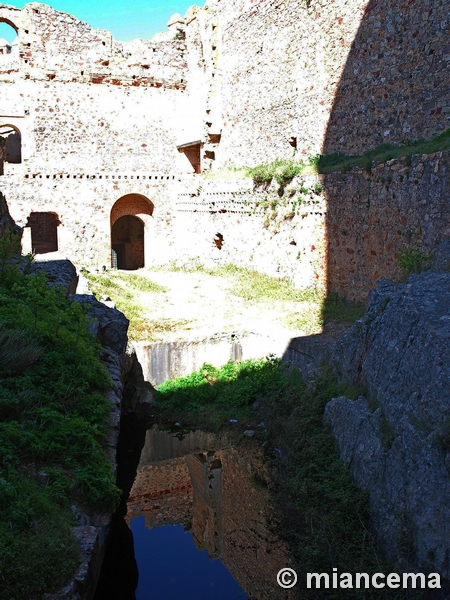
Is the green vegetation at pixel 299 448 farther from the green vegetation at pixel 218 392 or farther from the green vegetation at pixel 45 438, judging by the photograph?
the green vegetation at pixel 45 438

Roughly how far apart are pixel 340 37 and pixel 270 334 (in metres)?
6.85

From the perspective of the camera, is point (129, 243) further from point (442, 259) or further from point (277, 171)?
point (442, 259)

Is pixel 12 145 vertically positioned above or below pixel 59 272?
above

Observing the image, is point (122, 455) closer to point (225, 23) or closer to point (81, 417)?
point (81, 417)

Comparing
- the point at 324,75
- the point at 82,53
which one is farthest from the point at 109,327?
the point at 82,53

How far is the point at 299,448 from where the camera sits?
23.4ft

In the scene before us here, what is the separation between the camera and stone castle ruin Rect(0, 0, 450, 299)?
11008mm

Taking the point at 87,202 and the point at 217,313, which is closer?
the point at 217,313

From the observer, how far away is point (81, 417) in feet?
17.5

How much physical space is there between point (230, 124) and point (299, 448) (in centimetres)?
1192

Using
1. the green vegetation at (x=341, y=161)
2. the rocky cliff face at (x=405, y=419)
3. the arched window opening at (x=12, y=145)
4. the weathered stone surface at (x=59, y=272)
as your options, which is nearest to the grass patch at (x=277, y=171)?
the green vegetation at (x=341, y=161)

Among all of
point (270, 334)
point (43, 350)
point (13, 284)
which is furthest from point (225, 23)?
point (43, 350)

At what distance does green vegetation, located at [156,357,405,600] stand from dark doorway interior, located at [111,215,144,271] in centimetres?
1106

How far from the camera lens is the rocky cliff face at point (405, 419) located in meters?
4.61
